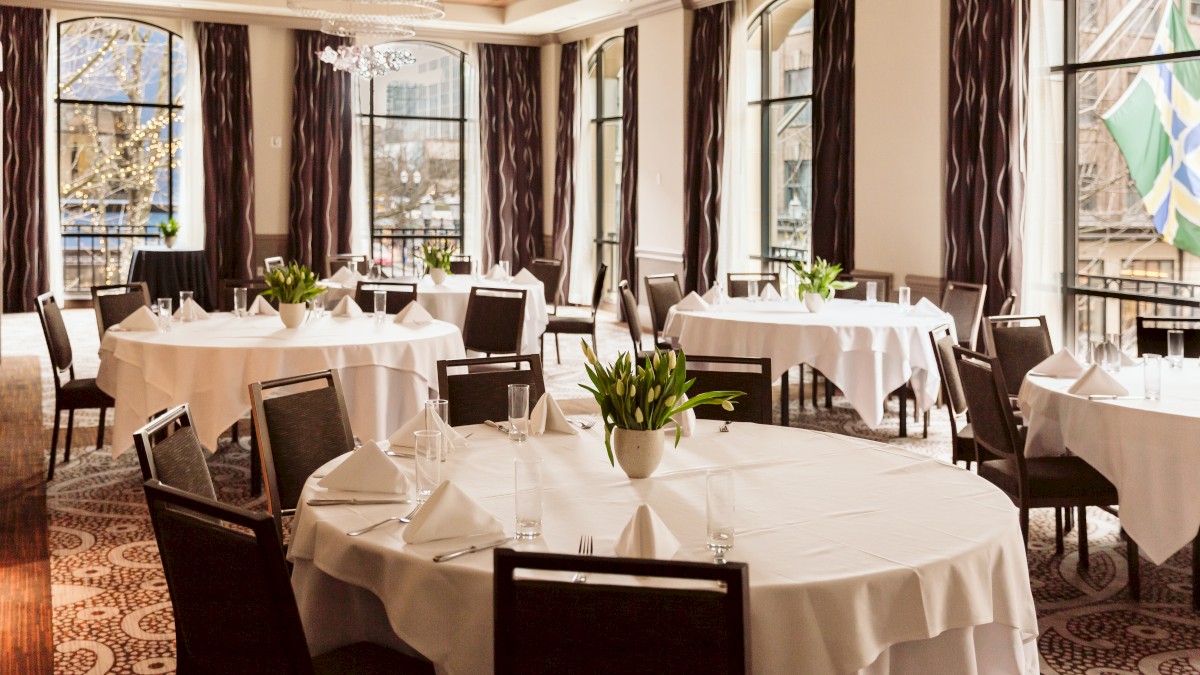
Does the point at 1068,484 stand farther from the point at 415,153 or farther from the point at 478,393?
the point at 415,153

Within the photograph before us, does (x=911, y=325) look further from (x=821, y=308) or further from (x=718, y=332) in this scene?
(x=718, y=332)

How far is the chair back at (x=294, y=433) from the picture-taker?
341 cm

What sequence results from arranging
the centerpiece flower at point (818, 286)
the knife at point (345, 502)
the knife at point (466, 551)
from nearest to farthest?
the knife at point (466, 551) < the knife at point (345, 502) < the centerpiece flower at point (818, 286)

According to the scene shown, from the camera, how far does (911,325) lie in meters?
6.47

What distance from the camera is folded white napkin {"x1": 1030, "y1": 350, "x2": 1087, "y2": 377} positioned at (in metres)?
4.57

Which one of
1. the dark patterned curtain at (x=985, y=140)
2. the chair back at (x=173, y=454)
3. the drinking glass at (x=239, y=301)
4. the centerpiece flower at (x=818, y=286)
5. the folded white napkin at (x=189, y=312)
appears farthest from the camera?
the dark patterned curtain at (x=985, y=140)

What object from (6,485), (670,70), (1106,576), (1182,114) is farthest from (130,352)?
(670,70)

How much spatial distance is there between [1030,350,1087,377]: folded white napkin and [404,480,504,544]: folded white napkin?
10.0 feet

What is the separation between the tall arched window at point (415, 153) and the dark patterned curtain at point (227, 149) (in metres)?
1.62

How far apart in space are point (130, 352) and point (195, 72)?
8.88m

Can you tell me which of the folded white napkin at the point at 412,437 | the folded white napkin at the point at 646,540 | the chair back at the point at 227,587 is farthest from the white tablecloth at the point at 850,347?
the chair back at the point at 227,587

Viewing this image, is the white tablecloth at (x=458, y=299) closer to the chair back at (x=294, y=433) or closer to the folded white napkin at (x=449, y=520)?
the chair back at (x=294, y=433)

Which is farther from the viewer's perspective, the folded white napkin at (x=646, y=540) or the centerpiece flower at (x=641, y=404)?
the centerpiece flower at (x=641, y=404)

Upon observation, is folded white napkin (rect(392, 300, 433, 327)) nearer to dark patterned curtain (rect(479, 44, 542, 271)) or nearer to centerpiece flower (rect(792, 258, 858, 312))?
centerpiece flower (rect(792, 258, 858, 312))
